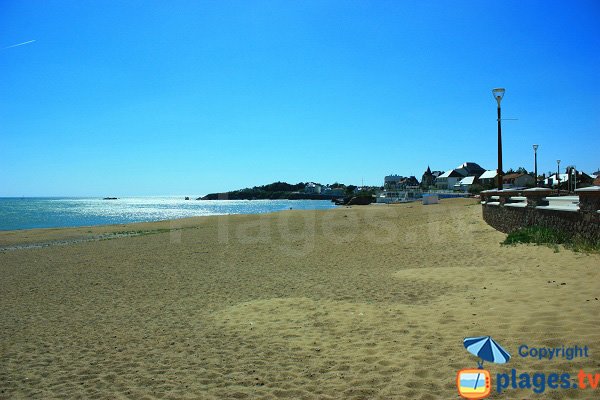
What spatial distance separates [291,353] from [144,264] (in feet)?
34.6

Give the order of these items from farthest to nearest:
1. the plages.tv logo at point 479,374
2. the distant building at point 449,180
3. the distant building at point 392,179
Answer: the distant building at point 392,179 → the distant building at point 449,180 → the plages.tv logo at point 479,374

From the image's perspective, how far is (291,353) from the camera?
225 inches

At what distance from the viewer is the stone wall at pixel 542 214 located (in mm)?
9953

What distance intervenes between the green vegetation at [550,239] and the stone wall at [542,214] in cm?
14

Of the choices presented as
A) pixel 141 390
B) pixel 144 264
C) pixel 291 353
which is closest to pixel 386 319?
pixel 291 353

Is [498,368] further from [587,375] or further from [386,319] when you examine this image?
[386,319]

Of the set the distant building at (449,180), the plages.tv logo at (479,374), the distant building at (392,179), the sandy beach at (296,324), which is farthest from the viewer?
the distant building at (392,179)

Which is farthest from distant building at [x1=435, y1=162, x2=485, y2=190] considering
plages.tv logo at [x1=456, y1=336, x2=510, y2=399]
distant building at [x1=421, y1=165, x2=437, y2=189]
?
plages.tv logo at [x1=456, y1=336, x2=510, y2=399]

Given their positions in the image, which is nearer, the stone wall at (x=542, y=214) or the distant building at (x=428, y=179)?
the stone wall at (x=542, y=214)

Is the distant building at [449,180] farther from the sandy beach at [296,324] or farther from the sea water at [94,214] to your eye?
the sandy beach at [296,324]

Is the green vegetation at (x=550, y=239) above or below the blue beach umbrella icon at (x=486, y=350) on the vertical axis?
above

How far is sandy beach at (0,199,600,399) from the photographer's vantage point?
4.79 metres

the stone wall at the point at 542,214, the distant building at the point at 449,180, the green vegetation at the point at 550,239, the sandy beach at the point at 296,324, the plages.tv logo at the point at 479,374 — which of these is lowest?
the sandy beach at the point at 296,324

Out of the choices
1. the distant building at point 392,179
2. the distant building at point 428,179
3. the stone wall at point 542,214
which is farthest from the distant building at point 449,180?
the stone wall at point 542,214
